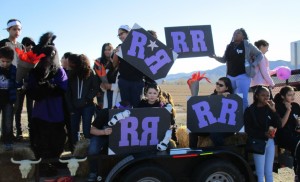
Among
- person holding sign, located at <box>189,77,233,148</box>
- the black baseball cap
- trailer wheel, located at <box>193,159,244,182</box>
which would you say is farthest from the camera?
the black baseball cap

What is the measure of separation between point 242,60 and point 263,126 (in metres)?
1.46

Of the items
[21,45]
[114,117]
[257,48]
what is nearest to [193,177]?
[114,117]

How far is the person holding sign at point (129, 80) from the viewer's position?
5344 millimetres

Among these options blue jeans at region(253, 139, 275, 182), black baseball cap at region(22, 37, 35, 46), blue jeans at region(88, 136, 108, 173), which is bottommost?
blue jeans at region(253, 139, 275, 182)

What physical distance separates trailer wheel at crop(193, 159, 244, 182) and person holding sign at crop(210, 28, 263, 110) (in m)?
1.65

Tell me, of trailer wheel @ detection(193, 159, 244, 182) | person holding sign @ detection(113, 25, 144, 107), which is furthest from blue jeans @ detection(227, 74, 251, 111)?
trailer wheel @ detection(193, 159, 244, 182)

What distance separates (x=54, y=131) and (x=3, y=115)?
857 millimetres

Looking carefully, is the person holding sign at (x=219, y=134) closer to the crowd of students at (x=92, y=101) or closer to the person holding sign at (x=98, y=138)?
the crowd of students at (x=92, y=101)

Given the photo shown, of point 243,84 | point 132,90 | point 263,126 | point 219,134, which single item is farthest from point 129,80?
point 263,126

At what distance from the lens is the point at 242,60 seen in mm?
5871

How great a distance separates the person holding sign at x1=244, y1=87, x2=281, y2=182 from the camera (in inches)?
186

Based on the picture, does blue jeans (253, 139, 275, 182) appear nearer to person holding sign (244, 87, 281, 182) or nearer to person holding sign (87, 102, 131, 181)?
person holding sign (244, 87, 281, 182)

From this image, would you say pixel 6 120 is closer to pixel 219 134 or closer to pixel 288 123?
pixel 219 134

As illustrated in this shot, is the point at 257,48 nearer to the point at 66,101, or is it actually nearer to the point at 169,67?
the point at 169,67
